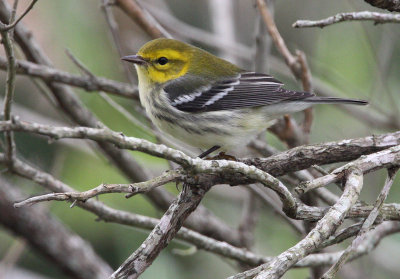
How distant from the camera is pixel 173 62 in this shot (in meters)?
4.41

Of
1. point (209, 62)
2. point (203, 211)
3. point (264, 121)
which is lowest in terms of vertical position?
point (203, 211)

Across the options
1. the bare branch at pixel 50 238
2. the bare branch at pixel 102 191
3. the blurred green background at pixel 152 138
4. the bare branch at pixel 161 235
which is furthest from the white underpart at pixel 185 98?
the bare branch at pixel 102 191

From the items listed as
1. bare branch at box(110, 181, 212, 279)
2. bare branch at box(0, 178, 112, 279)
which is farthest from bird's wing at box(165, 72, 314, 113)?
bare branch at box(110, 181, 212, 279)

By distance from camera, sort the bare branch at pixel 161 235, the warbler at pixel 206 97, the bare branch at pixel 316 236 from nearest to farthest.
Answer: the bare branch at pixel 316 236, the bare branch at pixel 161 235, the warbler at pixel 206 97

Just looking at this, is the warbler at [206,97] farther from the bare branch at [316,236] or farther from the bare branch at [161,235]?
the bare branch at [316,236]

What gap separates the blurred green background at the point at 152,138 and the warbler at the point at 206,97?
53cm

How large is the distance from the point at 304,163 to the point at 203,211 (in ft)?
4.99

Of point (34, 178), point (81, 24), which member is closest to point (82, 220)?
point (34, 178)

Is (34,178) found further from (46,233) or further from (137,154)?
(137,154)

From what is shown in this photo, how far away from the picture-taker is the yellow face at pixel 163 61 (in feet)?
A: 13.9

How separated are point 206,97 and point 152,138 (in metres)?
1.01

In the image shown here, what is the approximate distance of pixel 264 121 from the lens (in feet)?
13.1

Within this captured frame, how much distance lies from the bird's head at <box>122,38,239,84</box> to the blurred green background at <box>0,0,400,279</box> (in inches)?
20.3

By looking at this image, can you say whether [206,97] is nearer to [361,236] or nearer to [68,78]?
[68,78]
